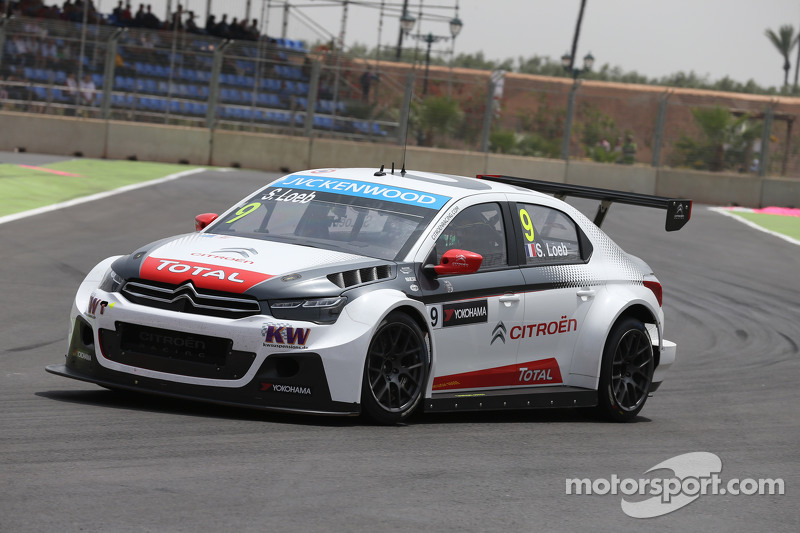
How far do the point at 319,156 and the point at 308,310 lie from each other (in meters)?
23.6

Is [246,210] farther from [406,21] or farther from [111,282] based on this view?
[406,21]

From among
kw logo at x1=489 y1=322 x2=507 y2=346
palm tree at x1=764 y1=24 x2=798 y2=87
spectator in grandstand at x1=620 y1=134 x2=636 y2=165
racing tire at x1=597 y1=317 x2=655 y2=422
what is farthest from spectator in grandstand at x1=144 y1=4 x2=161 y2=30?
palm tree at x1=764 y1=24 x2=798 y2=87

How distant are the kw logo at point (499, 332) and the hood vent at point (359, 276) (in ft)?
3.10

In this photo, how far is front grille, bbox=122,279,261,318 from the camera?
6.69 m

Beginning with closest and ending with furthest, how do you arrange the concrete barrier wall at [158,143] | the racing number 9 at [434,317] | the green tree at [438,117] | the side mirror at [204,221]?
the racing number 9 at [434,317] → the side mirror at [204,221] → the concrete barrier wall at [158,143] → the green tree at [438,117]

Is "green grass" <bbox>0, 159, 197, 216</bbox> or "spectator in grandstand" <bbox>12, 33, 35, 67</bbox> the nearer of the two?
"green grass" <bbox>0, 159, 197, 216</bbox>

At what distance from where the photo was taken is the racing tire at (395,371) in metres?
6.87

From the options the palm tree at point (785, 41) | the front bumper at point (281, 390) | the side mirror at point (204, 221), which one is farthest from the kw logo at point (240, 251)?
the palm tree at point (785, 41)

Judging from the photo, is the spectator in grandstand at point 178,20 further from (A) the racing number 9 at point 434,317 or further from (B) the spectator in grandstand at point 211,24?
(A) the racing number 9 at point 434,317

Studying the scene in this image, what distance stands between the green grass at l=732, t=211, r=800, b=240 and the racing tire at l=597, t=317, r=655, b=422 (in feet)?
50.2

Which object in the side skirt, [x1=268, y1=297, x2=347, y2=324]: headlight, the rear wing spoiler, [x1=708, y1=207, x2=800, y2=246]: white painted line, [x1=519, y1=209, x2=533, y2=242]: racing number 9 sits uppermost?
the rear wing spoiler

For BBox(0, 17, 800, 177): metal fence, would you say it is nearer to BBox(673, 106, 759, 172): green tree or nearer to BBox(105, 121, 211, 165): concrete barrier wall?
BBox(673, 106, 759, 172): green tree

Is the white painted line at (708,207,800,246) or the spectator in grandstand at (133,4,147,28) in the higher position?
the spectator in grandstand at (133,4,147,28)

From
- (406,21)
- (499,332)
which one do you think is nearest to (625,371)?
(499,332)
